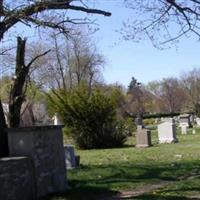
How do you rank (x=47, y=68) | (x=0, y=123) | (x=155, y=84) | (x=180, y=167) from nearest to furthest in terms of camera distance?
(x=0, y=123) < (x=180, y=167) < (x=47, y=68) < (x=155, y=84)

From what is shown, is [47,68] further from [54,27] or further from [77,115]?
[54,27]

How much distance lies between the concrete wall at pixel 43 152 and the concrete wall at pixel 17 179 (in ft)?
0.64

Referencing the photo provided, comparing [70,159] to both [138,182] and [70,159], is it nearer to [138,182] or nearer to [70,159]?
[70,159]

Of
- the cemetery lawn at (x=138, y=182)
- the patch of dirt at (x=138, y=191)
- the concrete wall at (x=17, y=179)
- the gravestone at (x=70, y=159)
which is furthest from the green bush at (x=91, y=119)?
the concrete wall at (x=17, y=179)

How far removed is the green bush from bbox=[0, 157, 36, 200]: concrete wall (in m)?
19.3

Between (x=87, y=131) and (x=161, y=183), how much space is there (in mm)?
17469

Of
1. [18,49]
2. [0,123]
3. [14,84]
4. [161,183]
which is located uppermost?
[18,49]

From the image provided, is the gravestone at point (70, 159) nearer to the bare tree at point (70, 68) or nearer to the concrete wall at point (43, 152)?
the concrete wall at point (43, 152)

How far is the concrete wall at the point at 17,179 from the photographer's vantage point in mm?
10078

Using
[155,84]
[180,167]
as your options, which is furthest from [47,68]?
[155,84]

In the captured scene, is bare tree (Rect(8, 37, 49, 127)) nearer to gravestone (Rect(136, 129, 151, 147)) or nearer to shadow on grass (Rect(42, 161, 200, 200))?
shadow on grass (Rect(42, 161, 200, 200))

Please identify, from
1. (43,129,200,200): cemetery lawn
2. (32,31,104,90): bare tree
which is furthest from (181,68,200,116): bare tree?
(43,129,200,200): cemetery lawn

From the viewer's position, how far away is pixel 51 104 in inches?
1265

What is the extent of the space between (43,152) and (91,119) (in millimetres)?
19215
